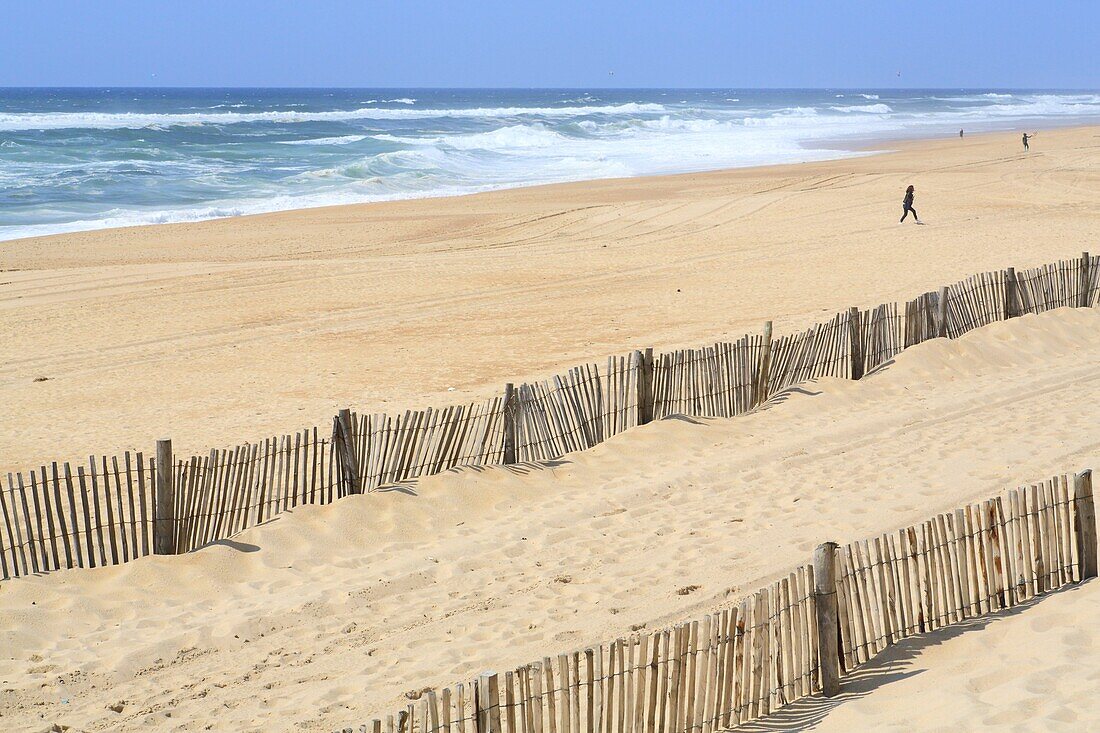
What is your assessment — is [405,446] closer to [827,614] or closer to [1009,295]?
[827,614]

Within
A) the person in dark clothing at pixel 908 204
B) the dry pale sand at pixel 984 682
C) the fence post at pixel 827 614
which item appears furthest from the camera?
the person in dark clothing at pixel 908 204

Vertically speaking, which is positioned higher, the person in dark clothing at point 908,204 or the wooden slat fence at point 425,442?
the person in dark clothing at point 908,204

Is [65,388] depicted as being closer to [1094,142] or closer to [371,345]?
[371,345]

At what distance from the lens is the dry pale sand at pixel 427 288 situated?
451 inches

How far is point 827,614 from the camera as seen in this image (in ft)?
16.4

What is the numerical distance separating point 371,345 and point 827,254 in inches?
384

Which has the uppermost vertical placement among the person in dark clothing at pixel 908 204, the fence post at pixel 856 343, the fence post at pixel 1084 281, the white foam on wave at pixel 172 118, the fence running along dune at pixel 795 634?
the white foam on wave at pixel 172 118

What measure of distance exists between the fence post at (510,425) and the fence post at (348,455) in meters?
1.20

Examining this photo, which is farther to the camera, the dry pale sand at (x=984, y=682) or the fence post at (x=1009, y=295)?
the fence post at (x=1009, y=295)

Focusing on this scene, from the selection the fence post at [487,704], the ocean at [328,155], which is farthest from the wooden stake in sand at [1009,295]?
the ocean at [328,155]

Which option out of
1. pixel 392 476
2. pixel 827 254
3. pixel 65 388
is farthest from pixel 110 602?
pixel 827 254


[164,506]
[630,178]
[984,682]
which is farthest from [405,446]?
[630,178]

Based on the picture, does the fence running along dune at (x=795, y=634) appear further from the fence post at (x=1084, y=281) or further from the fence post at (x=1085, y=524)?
the fence post at (x=1084, y=281)

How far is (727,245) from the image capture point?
70.7 feet
